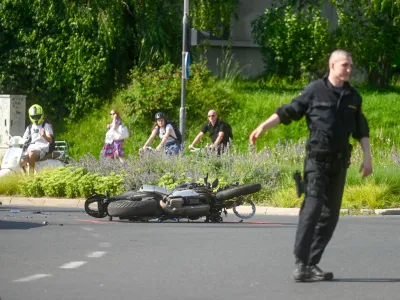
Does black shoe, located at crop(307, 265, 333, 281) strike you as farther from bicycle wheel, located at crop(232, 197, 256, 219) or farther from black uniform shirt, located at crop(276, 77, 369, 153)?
bicycle wheel, located at crop(232, 197, 256, 219)

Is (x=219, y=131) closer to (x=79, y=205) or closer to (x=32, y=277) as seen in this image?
(x=79, y=205)

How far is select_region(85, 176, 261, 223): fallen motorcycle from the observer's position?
15.4 m

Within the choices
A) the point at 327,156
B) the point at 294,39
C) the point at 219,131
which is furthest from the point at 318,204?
the point at 294,39

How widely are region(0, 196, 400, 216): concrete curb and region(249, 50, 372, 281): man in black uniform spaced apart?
9124 millimetres

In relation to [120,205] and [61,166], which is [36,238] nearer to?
[120,205]

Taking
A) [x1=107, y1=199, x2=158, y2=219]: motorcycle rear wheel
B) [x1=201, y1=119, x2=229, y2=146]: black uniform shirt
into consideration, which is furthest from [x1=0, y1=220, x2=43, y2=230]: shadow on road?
[x1=201, y1=119, x2=229, y2=146]: black uniform shirt

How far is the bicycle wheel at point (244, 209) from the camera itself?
53.6ft

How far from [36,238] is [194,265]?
3.14 meters

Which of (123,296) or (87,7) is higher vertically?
(87,7)

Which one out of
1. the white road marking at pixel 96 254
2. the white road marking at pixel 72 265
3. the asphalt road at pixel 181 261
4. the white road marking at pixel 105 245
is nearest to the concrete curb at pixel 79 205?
the asphalt road at pixel 181 261

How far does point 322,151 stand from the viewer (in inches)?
361

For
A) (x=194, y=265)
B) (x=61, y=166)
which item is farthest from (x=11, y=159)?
(x=194, y=265)

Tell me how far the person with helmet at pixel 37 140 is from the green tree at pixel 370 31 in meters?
17.0

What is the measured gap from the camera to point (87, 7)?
3575 cm
